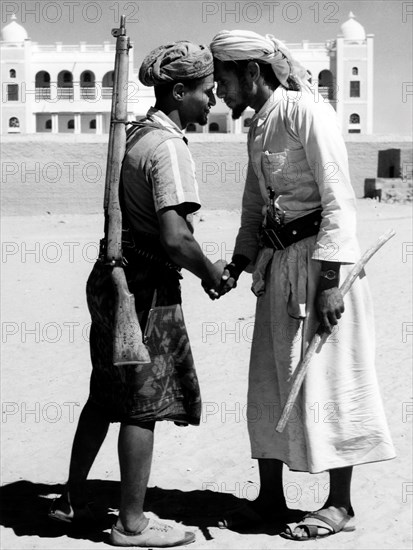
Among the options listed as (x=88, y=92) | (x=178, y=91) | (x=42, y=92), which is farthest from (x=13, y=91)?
(x=178, y=91)

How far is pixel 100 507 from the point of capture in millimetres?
4031

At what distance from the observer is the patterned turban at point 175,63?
341cm

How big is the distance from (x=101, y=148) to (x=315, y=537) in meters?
17.8

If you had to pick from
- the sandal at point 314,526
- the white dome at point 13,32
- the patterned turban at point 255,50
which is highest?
the white dome at point 13,32

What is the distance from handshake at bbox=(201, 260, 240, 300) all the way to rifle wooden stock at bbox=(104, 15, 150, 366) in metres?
0.32

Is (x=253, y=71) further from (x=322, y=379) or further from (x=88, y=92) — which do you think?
(x=88, y=92)

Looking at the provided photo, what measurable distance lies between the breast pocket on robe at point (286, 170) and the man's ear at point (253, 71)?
28cm

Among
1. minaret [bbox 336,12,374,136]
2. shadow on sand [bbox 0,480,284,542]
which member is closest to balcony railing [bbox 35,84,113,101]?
Result: minaret [bbox 336,12,374,136]

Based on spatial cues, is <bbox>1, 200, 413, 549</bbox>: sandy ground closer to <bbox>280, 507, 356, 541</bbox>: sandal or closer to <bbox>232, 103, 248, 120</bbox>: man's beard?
<bbox>280, 507, 356, 541</bbox>: sandal

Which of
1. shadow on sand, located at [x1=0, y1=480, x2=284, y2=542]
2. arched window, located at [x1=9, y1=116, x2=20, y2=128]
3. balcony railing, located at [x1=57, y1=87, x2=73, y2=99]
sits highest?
balcony railing, located at [x1=57, y1=87, x2=73, y2=99]

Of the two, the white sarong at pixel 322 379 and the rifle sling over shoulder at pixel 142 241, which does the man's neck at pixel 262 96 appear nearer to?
the rifle sling over shoulder at pixel 142 241

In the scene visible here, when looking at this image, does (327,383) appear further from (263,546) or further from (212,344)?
(212,344)

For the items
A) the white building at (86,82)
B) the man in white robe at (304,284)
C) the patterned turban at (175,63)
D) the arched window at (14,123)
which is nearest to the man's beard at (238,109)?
the man in white robe at (304,284)

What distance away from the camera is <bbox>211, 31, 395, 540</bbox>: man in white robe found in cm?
347
